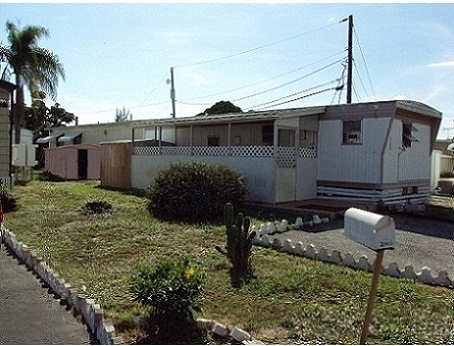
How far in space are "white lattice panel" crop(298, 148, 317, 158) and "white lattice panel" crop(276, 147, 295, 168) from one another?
0.38 metres

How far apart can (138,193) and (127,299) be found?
10312mm

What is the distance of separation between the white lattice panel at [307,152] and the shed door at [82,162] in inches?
487

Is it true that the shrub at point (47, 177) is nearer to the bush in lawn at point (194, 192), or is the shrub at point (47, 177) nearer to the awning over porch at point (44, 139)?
the awning over porch at point (44, 139)

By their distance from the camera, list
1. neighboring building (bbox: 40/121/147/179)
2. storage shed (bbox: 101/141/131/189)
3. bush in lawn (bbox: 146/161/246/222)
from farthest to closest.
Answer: neighboring building (bbox: 40/121/147/179)
storage shed (bbox: 101/141/131/189)
bush in lawn (bbox: 146/161/246/222)

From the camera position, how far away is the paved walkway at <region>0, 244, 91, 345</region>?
4.16 meters

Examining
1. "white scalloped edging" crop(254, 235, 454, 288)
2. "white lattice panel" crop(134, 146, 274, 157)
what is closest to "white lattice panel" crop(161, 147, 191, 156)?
"white lattice panel" crop(134, 146, 274, 157)

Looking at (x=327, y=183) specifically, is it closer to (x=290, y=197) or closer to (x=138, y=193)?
(x=290, y=197)

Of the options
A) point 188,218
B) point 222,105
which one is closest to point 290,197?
point 188,218

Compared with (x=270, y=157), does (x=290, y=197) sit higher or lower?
lower

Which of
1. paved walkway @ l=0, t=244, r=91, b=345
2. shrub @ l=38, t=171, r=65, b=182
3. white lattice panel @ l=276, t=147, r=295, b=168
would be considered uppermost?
white lattice panel @ l=276, t=147, r=295, b=168

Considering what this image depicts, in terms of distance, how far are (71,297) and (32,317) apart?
1.71 feet

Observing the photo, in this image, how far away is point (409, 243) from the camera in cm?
878

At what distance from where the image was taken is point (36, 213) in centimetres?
1090

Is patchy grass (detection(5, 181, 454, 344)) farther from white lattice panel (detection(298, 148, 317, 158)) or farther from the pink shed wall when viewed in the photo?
the pink shed wall
